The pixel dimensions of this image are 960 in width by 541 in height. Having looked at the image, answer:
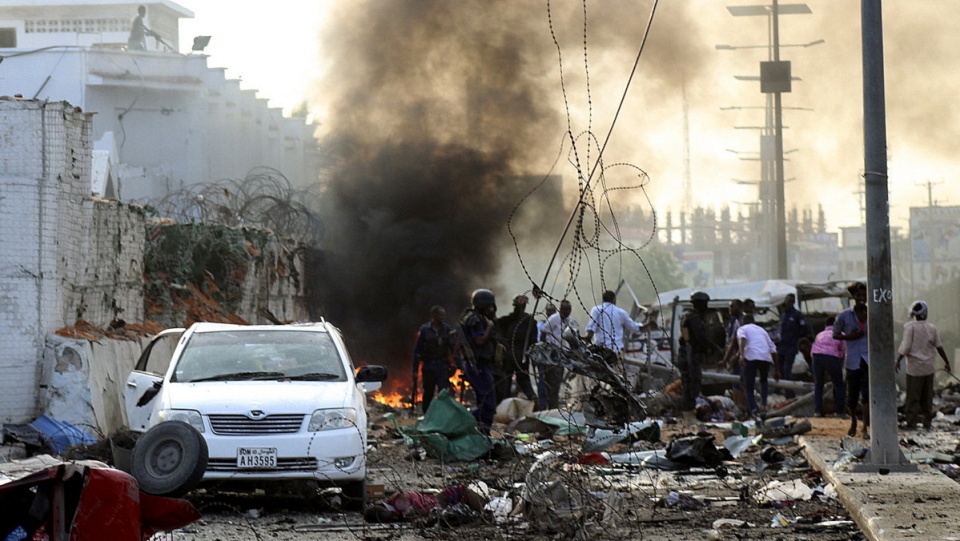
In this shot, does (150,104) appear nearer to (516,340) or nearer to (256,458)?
(516,340)

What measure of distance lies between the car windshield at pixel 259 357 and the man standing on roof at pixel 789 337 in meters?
10.4

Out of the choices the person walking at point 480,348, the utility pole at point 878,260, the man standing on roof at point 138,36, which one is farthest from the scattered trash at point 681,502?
the man standing on roof at point 138,36

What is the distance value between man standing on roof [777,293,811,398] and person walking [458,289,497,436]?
6.90 metres

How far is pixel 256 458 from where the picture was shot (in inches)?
356

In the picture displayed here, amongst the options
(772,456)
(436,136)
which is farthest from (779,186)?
(772,456)

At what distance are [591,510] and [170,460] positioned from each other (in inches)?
98.3

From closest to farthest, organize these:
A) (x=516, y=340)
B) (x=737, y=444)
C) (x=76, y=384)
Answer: (x=737, y=444) → (x=76, y=384) → (x=516, y=340)

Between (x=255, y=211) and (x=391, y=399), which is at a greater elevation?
(x=255, y=211)

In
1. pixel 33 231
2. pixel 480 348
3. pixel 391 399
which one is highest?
pixel 33 231

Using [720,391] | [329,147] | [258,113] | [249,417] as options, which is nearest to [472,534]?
[249,417]

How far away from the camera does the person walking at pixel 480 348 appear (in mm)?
13523

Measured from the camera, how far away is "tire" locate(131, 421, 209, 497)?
718cm

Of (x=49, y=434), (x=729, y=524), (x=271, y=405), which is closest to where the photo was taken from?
(x=729, y=524)

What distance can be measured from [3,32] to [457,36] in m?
27.5
